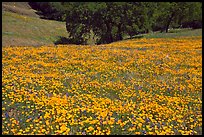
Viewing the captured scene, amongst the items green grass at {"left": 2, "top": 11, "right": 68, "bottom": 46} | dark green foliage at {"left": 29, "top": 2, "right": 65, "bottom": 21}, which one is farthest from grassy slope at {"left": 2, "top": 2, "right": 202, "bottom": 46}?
Answer: dark green foliage at {"left": 29, "top": 2, "right": 65, "bottom": 21}

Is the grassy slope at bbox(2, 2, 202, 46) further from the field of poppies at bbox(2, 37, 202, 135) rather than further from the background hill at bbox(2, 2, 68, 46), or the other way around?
the field of poppies at bbox(2, 37, 202, 135)

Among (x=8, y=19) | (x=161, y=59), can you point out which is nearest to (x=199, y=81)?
(x=161, y=59)

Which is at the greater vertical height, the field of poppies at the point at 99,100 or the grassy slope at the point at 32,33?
the field of poppies at the point at 99,100

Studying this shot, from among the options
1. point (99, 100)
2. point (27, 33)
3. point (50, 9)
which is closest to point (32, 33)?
point (27, 33)

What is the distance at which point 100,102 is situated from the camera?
33.3ft

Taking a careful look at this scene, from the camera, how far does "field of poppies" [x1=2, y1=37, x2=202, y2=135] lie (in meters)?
7.98

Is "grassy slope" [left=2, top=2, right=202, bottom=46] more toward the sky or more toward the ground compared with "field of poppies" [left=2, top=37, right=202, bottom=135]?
more toward the ground

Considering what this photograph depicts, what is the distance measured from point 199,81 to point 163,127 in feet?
25.6

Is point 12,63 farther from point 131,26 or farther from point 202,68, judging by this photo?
point 131,26

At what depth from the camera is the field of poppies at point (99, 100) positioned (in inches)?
314

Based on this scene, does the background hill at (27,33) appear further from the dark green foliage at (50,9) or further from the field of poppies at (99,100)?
the field of poppies at (99,100)

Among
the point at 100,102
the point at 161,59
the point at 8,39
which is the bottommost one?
the point at 8,39

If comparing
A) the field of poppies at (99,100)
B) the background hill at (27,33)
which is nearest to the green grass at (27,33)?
the background hill at (27,33)

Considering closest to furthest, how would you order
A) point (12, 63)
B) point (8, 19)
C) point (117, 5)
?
1. point (12, 63)
2. point (117, 5)
3. point (8, 19)
